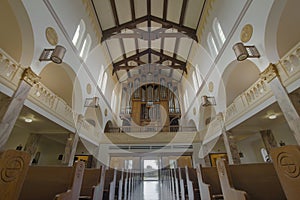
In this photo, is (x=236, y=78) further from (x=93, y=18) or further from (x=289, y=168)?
(x=93, y=18)

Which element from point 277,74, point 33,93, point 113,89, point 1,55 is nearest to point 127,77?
point 113,89

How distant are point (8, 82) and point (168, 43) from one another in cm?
843

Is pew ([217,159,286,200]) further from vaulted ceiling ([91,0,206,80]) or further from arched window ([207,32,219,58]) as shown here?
vaulted ceiling ([91,0,206,80])

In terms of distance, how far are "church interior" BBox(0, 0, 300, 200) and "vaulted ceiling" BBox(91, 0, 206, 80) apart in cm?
7

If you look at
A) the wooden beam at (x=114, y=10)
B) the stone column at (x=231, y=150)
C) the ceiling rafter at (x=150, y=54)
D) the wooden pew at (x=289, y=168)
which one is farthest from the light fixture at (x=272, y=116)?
the wooden beam at (x=114, y=10)

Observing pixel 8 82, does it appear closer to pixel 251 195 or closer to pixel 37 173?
pixel 37 173

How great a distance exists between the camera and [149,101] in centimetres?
1280

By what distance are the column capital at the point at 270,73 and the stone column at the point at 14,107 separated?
5669mm

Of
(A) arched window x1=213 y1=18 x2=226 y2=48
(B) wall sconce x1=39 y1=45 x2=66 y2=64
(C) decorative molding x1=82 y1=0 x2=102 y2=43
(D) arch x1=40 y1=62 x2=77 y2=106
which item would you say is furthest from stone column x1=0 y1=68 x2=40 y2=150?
(A) arched window x1=213 y1=18 x2=226 y2=48

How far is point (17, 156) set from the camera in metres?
1.53

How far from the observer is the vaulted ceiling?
24.6ft

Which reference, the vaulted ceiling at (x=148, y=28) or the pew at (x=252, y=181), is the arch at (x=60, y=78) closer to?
the vaulted ceiling at (x=148, y=28)

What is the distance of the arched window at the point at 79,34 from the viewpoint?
6050 millimetres

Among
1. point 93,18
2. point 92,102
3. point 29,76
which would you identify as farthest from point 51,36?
point 93,18
